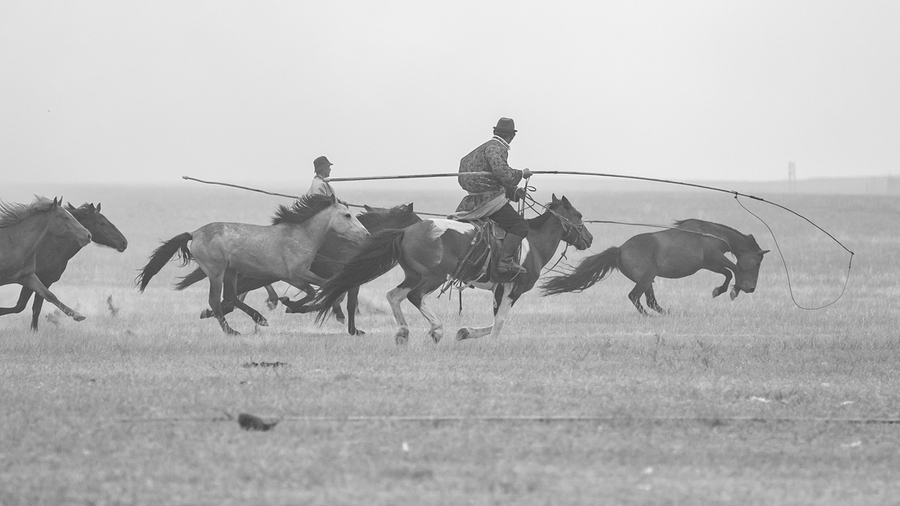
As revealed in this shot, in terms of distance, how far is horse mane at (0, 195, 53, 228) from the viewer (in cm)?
1241

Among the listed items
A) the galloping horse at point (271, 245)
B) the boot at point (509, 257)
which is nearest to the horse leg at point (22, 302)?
the galloping horse at point (271, 245)

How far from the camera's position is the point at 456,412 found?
7543 millimetres

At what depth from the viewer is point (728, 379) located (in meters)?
9.34

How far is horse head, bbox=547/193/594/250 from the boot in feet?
3.02

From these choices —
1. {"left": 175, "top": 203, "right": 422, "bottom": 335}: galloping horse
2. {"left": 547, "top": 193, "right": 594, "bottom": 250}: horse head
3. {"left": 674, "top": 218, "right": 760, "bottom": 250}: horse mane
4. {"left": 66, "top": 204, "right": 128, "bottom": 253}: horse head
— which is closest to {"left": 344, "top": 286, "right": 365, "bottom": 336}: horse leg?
{"left": 175, "top": 203, "right": 422, "bottom": 335}: galloping horse

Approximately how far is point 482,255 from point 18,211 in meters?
4.88

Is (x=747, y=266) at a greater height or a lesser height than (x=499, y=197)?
lesser

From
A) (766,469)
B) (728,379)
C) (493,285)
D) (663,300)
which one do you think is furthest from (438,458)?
(663,300)

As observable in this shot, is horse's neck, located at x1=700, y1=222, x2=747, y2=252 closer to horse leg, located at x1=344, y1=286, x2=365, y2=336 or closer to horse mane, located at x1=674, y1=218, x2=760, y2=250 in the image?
horse mane, located at x1=674, y1=218, x2=760, y2=250

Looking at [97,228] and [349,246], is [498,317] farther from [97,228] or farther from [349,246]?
[97,228]

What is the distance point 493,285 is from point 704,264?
5.63m

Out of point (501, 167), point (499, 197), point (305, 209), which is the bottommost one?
point (305, 209)

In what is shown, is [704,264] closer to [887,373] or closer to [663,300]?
[663,300]

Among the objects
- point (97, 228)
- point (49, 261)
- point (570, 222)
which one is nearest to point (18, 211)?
→ point (49, 261)
